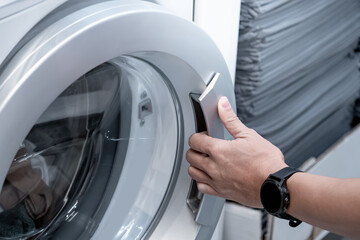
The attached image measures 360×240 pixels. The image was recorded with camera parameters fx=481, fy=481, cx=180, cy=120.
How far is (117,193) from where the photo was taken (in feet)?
2.85

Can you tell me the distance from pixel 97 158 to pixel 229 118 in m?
0.23

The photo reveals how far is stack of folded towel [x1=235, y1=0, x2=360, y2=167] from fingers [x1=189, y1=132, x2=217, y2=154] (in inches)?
13.4

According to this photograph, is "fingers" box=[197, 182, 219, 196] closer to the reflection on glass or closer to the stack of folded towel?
the reflection on glass

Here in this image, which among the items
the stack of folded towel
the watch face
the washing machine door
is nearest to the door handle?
the washing machine door

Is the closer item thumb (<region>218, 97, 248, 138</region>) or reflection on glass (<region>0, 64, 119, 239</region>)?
reflection on glass (<region>0, 64, 119, 239</region>)

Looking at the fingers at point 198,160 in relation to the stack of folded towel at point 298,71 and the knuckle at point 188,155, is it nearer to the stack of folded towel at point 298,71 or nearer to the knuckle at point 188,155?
the knuckle at point 188,155

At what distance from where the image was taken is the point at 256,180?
29.8 inches

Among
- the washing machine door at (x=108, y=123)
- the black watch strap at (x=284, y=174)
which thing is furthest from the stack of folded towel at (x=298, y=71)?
the black watch strap at (x=284, y=174)

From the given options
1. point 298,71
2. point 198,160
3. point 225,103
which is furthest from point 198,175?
point 298,71

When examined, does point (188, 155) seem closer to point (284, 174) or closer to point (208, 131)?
point (208, 131)

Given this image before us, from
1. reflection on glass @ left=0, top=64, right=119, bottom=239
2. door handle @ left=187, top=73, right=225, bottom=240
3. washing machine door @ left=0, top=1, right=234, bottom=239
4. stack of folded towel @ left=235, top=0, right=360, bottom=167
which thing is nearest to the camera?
washing machine door @ left=0, top=1, right=234, bottom=239

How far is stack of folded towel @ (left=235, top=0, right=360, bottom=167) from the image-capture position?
108 centimetres

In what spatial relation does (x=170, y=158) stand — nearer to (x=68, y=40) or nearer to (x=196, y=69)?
(x=196, y=69)

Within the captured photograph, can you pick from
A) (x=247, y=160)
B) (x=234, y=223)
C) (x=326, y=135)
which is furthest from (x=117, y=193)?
(x=326, y=135)
